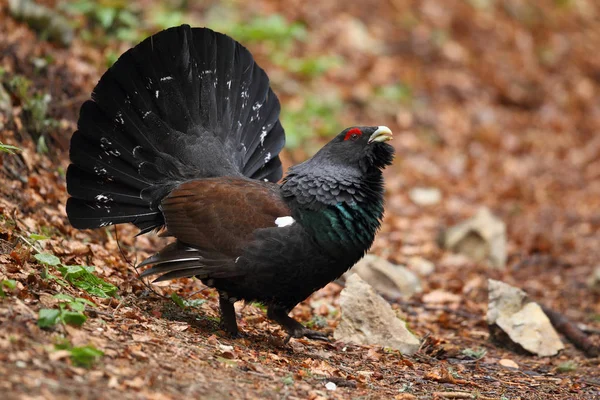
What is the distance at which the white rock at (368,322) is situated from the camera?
6266mm

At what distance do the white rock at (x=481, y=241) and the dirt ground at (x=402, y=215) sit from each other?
0.70 feet

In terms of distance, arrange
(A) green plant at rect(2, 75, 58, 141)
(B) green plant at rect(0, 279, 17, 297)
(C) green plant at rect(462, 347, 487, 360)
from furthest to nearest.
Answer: (A) green plant at rect(2, 75, 58, 141), (C) green plant at rect(462, 347, 487, 360), (B) green plant at rect(0, 279, 17, 297)

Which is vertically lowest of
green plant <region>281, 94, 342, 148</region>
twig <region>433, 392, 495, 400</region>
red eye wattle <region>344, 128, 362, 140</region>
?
twig <region>433, 392, 495, 400</region>

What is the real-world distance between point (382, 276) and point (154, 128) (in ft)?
10.1

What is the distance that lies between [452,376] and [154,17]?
8.56 metres

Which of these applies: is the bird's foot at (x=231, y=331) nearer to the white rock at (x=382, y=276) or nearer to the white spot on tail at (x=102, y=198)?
the white spot on tail at (x=102, y=198)

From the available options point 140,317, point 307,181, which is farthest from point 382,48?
point 140,317

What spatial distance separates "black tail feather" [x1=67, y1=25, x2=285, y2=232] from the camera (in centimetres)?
603

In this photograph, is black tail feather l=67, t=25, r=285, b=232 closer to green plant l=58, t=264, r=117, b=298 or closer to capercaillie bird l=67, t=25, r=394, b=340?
capercaillie bird l=67, t=25, r=394, b=340

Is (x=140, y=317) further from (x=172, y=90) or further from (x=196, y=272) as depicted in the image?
(x=172, y=90)

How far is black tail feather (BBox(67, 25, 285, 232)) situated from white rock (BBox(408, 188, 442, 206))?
5765 mm

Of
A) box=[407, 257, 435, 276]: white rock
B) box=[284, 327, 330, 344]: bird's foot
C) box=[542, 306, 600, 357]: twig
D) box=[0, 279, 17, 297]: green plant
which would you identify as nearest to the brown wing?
box=[284, 327, 330, 344]: bird's foot

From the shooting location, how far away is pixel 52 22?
9.55m

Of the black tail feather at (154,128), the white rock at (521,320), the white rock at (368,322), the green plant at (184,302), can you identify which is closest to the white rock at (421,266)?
the white rock at (521,320)
